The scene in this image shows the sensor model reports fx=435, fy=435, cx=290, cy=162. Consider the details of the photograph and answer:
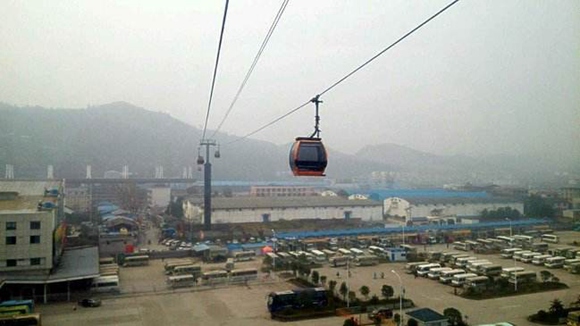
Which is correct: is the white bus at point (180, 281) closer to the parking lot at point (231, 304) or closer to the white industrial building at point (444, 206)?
the parking lot at point (231, 304)

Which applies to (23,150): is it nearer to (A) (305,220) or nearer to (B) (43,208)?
(A) (305,220)

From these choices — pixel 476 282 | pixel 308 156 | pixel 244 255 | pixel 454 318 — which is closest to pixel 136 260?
pixel 244 255

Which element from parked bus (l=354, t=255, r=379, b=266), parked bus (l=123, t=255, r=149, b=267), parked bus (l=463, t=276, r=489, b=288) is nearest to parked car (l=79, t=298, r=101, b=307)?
parked bus (l=123, t=255, r=149, b=267)

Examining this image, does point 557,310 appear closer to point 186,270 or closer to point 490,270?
point 490,270

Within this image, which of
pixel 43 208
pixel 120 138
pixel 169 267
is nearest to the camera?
pixel 43 208

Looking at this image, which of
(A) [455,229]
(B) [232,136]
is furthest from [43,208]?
(B) [232,136]

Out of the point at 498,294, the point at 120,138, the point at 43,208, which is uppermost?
the point at 120,138
